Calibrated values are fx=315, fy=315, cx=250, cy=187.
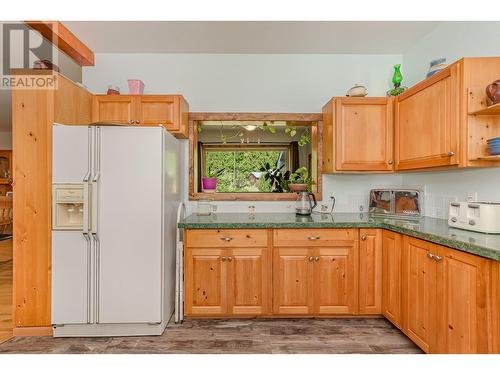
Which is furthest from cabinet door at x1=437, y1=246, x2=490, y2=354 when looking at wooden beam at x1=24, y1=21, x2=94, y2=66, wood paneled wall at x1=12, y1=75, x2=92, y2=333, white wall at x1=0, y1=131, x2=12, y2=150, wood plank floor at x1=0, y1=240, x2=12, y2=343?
white wall at x1=0, y1=131, x2=12, y2=150

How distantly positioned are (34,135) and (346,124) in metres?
2.71

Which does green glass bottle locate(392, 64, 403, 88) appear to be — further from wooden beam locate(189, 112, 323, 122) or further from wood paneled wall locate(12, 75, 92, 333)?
wood paneled wall locate(12, 75, 92, 333)

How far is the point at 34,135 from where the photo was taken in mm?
2508

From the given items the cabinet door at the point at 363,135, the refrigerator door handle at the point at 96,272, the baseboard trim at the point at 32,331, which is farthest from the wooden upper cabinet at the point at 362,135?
the baseboard trim at the point at 32,331

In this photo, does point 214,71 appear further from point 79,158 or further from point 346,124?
point 79,158

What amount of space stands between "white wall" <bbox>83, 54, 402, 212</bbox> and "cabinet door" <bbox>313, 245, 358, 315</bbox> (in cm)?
85

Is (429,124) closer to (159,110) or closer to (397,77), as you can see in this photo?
(397,77)

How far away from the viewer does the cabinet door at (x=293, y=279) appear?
273 centimetres

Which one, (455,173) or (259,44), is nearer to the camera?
(455,173)

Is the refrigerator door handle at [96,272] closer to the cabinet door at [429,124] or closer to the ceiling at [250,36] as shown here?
the ceiling at [250,36]

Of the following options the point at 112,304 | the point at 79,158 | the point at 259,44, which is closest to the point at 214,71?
the point at 259,44

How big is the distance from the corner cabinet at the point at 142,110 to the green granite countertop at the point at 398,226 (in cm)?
100

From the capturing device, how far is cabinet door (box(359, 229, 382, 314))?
273 centimetres

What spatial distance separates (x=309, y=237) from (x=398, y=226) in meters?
0.71
